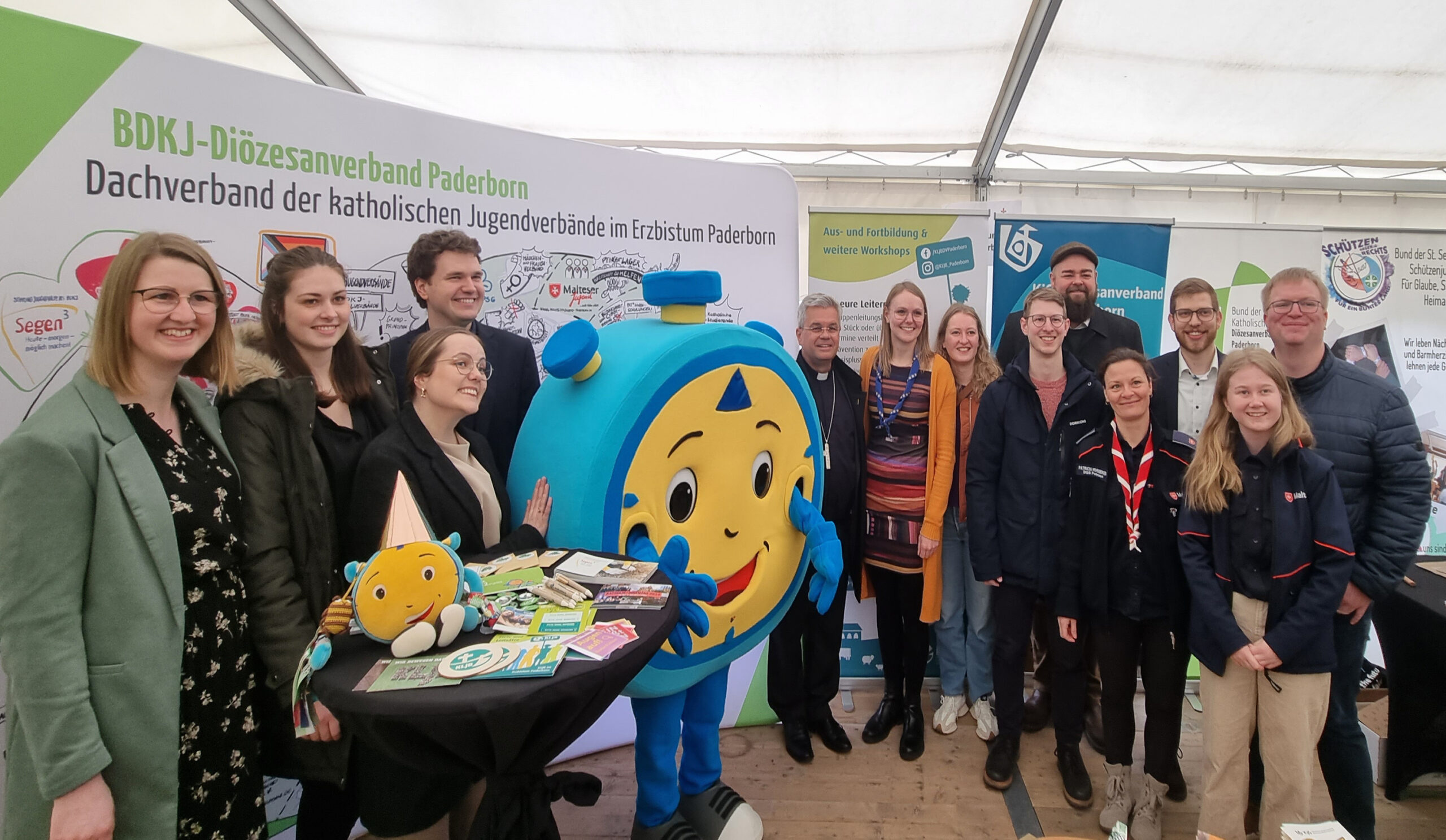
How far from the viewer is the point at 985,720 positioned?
9.36 ft

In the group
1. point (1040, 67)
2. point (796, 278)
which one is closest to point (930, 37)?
point (1040, 67)

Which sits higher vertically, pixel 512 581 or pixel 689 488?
pixel 689 488

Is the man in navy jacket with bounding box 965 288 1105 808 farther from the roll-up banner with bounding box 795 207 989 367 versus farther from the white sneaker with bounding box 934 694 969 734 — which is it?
the roll-up banner with bounding box 795 207 989 367

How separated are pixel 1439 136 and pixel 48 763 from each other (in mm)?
7350

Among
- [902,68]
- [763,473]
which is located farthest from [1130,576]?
[902,68]

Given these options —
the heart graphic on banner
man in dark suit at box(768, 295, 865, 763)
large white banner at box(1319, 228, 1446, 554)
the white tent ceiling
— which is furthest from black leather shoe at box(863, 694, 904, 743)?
the white tent ceiling

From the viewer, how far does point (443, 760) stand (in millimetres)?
1062

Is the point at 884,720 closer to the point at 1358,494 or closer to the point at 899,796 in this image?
the point at 899,796

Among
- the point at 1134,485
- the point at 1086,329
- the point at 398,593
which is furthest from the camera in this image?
the point at 1086,329

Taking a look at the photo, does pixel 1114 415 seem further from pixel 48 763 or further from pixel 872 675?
pixel 48 763

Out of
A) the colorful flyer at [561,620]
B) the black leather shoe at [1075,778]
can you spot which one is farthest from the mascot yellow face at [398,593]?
the black leather shoe at [1075,778]

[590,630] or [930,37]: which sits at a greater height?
[930,37]

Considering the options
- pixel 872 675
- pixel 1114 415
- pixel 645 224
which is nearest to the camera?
pixel 1114 415

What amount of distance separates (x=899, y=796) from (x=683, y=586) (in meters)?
1.51
